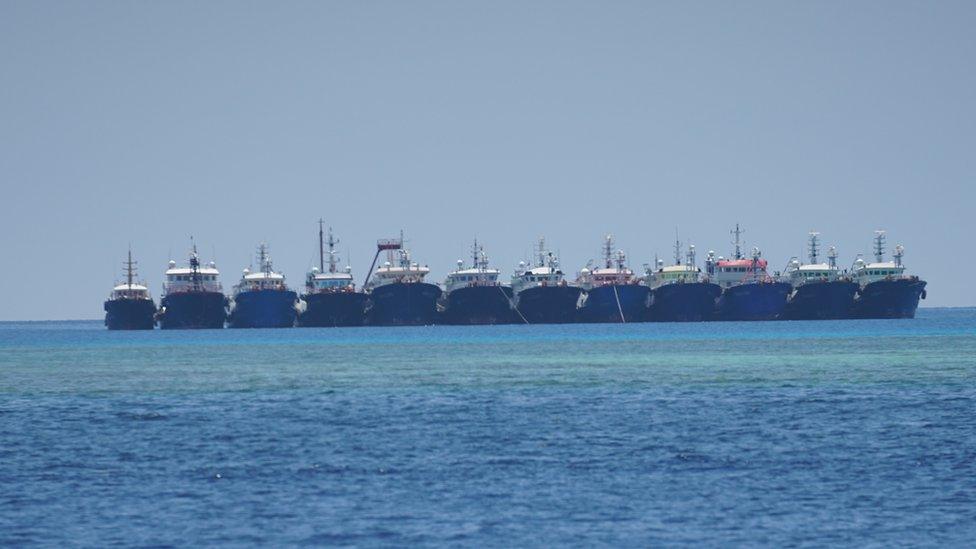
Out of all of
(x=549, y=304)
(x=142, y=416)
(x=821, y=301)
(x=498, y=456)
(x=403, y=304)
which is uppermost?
(x=403, y=304)

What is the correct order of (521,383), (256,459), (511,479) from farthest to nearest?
(521,383) < (256,459) < (511,479)

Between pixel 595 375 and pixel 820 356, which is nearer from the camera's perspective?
pixel 595 375

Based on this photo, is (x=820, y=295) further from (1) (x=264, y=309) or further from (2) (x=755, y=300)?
(1) (x=264, y=309)

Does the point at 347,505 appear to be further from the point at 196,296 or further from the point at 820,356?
the point at 196,296

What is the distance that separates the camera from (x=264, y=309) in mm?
193625

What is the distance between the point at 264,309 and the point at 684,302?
51.6m

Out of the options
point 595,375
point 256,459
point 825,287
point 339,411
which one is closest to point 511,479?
point 256,459

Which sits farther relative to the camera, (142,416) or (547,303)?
(547,303)

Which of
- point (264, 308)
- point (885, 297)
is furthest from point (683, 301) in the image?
point (264, 308)

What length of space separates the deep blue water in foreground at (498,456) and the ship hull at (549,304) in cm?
10238

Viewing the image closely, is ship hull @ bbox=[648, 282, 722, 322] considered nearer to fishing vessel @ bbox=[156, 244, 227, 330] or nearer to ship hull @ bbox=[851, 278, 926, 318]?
ship hull @ bbox=[851, 278, 926, 318]

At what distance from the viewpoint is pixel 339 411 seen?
57594 millimetres

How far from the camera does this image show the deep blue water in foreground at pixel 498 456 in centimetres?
3250

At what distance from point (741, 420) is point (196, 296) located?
476 feet
